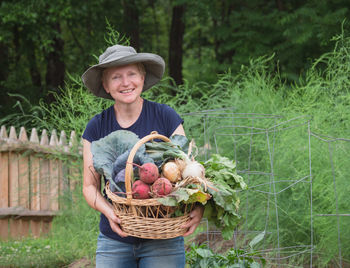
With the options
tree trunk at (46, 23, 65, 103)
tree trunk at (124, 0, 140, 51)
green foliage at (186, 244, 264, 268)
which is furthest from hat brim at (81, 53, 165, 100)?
tree trunk at (46, 23, 65, 103)

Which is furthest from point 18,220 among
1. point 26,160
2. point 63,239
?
point 63,239

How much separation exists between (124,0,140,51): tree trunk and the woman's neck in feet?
30.4

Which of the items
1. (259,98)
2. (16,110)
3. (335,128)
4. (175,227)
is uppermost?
(16,110)

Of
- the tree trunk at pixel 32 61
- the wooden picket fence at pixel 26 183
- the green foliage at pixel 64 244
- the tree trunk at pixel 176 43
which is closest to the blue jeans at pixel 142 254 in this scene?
the green foliage at pixel 64 244

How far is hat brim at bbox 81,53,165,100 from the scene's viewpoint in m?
2.29

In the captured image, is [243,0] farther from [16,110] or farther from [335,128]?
[335,128]

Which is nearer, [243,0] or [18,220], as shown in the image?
[18,220]

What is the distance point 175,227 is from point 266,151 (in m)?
2.92

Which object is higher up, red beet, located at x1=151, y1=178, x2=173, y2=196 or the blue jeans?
red beet, located at x1=151, y1=178, x2=173, y2=196

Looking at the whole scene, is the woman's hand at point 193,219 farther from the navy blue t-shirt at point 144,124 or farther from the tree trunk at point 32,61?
the tree trunk at point 32,61

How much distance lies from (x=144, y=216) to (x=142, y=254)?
1.05 ft

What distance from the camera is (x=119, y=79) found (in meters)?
2.32

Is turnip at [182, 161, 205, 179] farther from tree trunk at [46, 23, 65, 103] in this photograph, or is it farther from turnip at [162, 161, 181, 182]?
tree trunk at [46, 23, 65, 103]

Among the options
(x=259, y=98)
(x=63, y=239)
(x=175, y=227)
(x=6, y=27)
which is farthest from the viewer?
(x=6, y=27)
